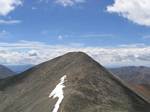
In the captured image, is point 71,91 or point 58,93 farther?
point 58,93

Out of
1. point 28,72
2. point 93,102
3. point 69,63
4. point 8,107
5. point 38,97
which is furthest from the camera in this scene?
point 28,72

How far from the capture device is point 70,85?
93.3 m

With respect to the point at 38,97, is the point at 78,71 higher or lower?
higher

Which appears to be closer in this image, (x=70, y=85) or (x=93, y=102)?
(x=93, y=102)

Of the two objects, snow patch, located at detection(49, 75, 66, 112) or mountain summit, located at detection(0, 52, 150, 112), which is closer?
snow patch, located at detection(49, 75, 66, 112)

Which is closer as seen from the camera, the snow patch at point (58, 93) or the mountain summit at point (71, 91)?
the snow patch at point (58, 93)

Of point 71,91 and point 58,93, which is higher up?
point 71,91

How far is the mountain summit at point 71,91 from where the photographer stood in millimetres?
80812

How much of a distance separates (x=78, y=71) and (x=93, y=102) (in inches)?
895

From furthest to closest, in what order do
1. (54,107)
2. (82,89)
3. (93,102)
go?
1. (82,89)
2. (93,102)
3. (54,107)

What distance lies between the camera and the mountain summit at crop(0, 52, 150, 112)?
8081 cm

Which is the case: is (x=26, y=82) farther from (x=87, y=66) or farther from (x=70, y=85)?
(x=70, y=85)

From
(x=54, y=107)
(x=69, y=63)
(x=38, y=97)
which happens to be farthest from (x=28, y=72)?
(x=54, y=107)

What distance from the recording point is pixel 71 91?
86.4 m
